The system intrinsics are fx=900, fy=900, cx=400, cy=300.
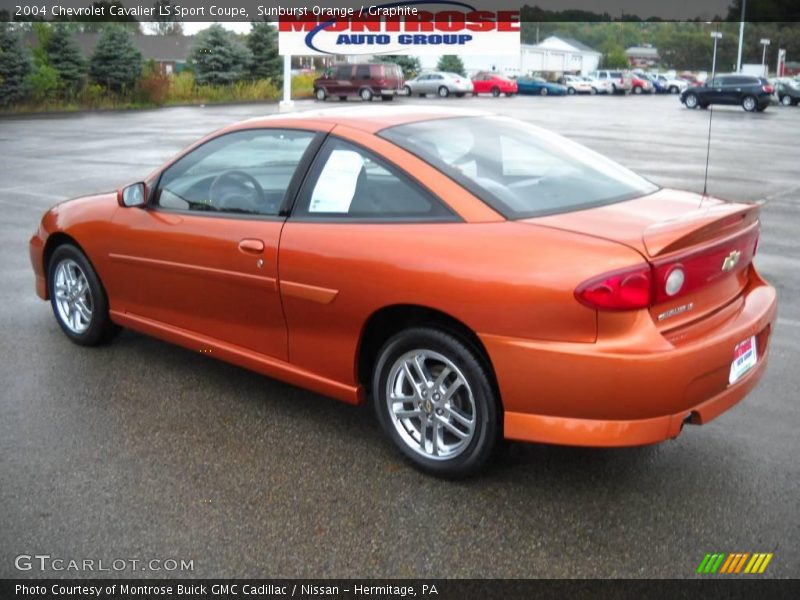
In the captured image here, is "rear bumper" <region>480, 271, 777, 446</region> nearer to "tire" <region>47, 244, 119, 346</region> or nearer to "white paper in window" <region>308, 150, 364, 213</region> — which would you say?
"white paper in window" <region>308, 150, 364, 213</region>

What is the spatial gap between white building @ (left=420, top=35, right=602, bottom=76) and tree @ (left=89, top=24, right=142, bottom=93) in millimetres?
44675

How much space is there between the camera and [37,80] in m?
34.8

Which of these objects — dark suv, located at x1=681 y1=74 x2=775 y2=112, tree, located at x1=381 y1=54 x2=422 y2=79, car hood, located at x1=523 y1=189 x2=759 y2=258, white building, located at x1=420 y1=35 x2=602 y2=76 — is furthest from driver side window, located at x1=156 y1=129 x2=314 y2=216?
white building, located at x1=420 y1=35 x2=602 y2=76

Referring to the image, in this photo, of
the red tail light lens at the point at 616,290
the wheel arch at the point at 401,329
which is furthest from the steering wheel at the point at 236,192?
the red tail light lens at the point at 616,290

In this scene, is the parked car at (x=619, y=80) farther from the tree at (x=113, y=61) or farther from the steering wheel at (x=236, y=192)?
the steering wheel at (x=236, y=192)

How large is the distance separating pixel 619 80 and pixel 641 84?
204 centimetres

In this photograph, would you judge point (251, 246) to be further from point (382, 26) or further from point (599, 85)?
point (599, 85)

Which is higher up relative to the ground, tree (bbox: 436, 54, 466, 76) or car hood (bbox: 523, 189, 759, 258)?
tree (bbox: 436, 54, 466, 76)

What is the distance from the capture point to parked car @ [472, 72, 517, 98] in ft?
177

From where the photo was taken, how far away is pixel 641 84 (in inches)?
2547

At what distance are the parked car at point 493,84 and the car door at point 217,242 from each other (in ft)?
166

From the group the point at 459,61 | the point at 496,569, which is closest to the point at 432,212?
the point at 496,569

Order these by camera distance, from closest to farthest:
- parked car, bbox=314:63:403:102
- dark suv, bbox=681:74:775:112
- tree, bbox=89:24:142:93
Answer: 1. dark suv, bbox=681:74:775:112
2. tree, bbox=89:24:142:93
3. parked car, bbox=314:63:403:102

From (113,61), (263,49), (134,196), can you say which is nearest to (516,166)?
(134,196)
